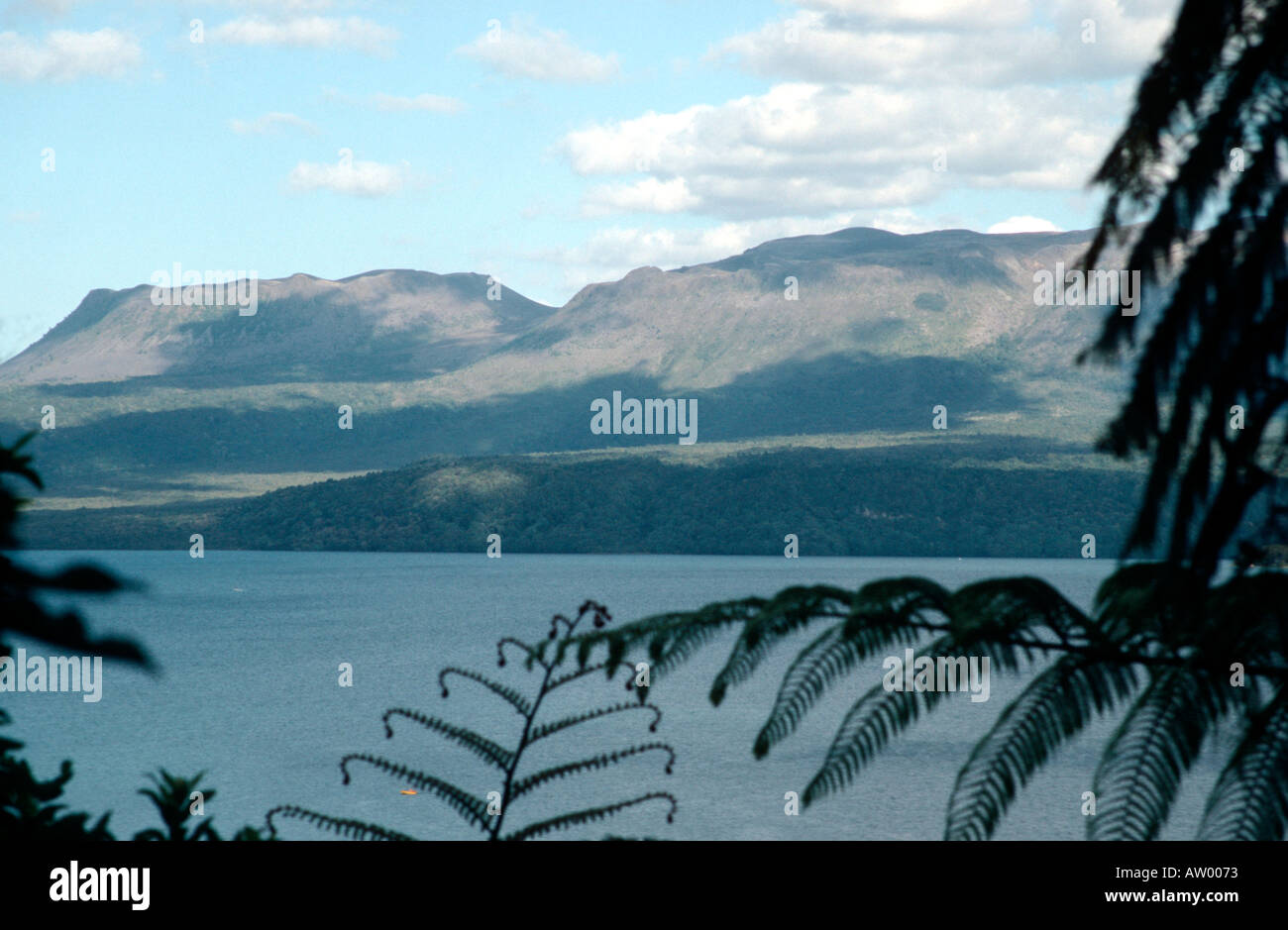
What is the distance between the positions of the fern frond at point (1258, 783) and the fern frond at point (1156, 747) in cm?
9

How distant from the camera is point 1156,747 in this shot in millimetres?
2689

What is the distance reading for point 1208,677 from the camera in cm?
267

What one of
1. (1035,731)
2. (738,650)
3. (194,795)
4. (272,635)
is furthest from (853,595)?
(272,635)

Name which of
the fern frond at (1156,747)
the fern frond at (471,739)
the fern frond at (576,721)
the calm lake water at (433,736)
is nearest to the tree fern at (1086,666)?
the fern frond at (1156,747)

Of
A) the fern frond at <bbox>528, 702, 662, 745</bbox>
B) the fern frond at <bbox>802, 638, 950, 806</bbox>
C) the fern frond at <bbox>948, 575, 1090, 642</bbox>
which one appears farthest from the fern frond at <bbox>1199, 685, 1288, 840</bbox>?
the fern frond at <bbox>528, 702, 662, 745</bbox>

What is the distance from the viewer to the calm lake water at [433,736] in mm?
42281

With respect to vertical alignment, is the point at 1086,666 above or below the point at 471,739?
above

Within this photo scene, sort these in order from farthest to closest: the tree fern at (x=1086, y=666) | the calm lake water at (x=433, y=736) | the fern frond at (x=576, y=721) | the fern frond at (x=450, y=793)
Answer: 1. the calm lake water at (x=433, y=736)
2. the fern frond at (x=450, y=793)
3. the fern frond at (x=576, y=721)
4. the tree fern at (x=1086, y=666)

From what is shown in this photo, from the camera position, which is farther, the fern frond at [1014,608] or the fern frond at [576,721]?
the fern frond at [576,721]

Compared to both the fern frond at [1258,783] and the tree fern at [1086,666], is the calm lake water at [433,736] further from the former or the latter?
the fern frond at [1258,783]

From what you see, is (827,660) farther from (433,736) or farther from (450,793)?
(433,736)

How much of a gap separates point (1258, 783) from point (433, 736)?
5870cm

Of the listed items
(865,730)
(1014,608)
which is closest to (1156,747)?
(1014,608)

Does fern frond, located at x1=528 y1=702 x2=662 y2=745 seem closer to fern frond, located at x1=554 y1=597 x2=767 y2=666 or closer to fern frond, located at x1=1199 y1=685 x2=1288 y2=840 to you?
fern frond, located at x1=554 y1=597 x2=767 y2=666
